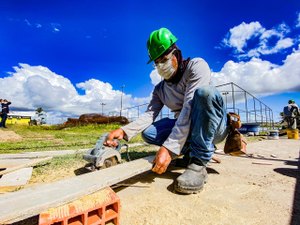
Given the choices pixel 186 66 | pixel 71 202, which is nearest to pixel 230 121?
pixel 186 66

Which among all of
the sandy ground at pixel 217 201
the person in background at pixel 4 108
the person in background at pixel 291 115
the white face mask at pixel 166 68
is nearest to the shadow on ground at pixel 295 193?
the sandy ground at pixel 217 201

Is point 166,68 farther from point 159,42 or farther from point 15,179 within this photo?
point 15,179

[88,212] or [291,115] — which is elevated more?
[291,115]

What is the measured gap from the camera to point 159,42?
2.07 meters

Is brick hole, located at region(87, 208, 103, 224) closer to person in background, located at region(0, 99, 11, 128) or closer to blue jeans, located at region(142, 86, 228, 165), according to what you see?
blue jeans, located at region(142, 86, 228, 165)

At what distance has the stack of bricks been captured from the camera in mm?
1007

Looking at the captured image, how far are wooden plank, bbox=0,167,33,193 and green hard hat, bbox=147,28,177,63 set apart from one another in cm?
173

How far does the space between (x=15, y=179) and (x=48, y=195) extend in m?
1.39

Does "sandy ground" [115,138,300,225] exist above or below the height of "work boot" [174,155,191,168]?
below

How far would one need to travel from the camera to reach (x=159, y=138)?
241 centimetres

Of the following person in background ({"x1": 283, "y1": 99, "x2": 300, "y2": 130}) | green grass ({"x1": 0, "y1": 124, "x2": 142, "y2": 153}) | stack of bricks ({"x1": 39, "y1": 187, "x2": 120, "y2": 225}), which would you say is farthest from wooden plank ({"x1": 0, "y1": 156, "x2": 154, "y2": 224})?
person in background ({"x1": 283, "y1": 99, "x2": 300, "y2": 130})

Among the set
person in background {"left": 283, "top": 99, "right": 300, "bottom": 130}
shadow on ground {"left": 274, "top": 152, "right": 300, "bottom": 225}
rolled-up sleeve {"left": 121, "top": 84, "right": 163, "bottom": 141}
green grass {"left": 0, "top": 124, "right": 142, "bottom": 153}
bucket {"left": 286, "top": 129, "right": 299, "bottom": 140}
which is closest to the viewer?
shadow on ground {"left": 274, "top": 152, "right": 300, "bottom": 225}

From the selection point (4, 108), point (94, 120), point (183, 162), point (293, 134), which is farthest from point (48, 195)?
point (94, 120)

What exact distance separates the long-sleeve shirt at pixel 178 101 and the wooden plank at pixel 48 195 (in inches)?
19.7
